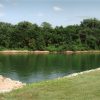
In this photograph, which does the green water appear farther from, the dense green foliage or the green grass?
the dense green foliage

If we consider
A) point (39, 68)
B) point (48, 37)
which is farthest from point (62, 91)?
point (48, 37)

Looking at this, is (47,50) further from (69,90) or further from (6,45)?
(69,90)

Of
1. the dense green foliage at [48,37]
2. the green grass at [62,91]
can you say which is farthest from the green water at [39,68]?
the dense green foliage at [48,37]

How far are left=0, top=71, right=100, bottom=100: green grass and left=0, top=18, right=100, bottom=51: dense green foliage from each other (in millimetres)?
74723

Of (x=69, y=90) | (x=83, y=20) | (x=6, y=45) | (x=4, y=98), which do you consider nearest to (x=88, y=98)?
(x=69, y=90)

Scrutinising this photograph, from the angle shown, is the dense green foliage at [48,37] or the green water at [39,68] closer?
the green water at [39,68]

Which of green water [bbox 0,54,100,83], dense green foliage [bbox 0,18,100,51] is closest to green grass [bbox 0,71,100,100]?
green water [bbox 0,54,100,83]

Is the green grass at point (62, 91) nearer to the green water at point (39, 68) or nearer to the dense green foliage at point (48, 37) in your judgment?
the green water at point (39, 68)

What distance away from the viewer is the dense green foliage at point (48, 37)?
8856 centimetres

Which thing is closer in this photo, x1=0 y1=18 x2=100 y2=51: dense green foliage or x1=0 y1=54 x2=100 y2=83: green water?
x1=0 y1=54 x2=100 y2=83: green water

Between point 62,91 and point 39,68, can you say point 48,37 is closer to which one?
point 39,68

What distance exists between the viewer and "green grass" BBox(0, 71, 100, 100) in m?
11.1

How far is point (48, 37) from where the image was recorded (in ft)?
304

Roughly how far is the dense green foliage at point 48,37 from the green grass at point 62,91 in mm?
74723
